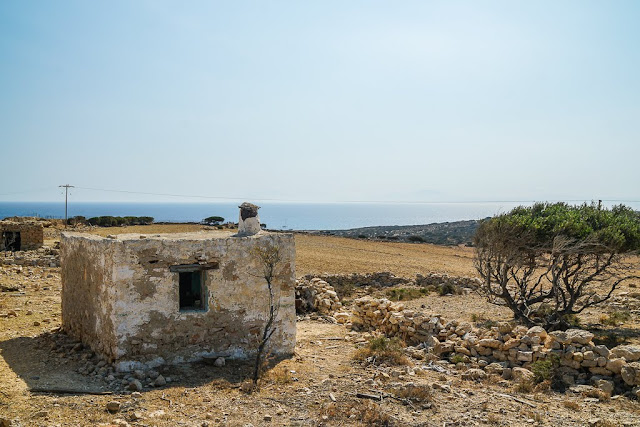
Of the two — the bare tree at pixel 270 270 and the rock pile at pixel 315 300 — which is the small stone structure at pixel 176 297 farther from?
the rock pile at pixel 315 300

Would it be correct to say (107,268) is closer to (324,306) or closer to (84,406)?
(84,406)

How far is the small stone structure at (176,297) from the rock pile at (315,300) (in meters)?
5.87

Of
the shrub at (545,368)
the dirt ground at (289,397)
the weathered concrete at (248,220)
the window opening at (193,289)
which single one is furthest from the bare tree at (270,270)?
the shrub at (545,368)

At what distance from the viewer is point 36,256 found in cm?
2473

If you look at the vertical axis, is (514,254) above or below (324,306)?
above

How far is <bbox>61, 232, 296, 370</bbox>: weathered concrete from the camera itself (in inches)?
387

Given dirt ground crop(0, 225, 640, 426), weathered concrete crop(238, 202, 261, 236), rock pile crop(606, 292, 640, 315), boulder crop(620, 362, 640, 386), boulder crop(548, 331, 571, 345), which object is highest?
weathered concrete crop(238, 202, 261, 236)

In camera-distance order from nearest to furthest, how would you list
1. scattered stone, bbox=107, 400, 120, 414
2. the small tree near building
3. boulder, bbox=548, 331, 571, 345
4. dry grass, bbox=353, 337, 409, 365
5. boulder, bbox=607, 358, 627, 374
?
1. scattered stone, bbox=107, 400, 120, 414
2. boulder, bbox=607, 358, 627, 374
3. boulder, bbox=548, 331, 571, 345
4. dry grass, bbox=353, 337, 409, 365
5. the small tree near building

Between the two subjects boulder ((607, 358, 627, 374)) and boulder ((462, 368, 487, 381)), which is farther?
boulder ((462, 368, 487, 381))

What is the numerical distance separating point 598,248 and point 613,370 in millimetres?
5455

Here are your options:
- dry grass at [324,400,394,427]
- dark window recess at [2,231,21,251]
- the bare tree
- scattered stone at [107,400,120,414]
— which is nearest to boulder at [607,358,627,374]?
dry grass at [324,400,394,427]

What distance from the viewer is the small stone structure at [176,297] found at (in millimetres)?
9828

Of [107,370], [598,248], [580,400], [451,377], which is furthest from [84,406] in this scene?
[598,248]

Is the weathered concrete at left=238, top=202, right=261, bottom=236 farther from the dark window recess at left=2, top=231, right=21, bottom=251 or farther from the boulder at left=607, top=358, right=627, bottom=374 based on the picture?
the dark window recess at left=2, top=231, right=21, bottom=251
